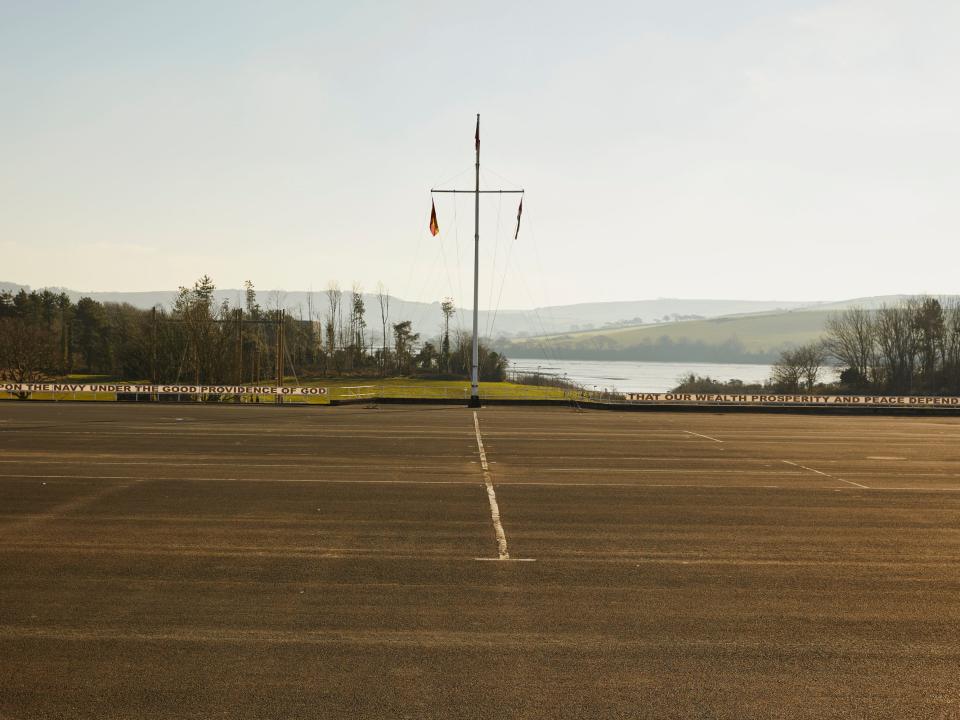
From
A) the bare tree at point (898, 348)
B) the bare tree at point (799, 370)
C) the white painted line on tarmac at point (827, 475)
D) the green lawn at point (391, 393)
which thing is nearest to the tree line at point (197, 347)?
the green lawn at point (391, 393)

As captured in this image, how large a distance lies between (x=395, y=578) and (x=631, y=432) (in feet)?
65.6

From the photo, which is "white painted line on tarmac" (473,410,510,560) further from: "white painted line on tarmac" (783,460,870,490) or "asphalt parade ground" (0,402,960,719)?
"white painted line on tarmac" (783,460,870,490)

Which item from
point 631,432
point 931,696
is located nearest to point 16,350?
point 631,432

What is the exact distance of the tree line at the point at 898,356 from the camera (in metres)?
97.6

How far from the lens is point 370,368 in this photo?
355 ft

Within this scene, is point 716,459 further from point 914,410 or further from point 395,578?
point 914,410

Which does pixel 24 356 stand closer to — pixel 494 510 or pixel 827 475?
pixel 494 510

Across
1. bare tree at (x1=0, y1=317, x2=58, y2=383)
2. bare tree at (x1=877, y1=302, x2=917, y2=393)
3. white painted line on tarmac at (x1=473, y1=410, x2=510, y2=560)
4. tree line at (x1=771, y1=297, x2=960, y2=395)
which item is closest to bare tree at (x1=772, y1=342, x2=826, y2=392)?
tree line at (x1=771, y1=297, x2=960, y2=395)

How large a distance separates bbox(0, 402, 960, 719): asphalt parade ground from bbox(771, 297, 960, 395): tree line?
86.1 meters

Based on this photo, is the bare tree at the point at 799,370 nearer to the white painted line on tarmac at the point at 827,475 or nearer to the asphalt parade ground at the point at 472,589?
the white painted line on tarmac at the point at 827,475

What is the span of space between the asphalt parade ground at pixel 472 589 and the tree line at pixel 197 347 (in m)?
44.6

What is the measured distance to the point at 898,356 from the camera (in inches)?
4072

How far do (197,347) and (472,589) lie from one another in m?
63.0

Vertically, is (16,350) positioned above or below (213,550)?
above
